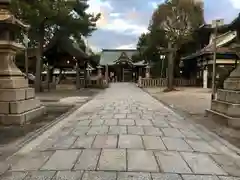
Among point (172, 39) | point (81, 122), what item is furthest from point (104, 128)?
point (172, 39)

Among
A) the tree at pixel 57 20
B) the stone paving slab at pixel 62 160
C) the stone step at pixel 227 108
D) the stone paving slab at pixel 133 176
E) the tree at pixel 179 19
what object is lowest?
the stone paving slab at pixel 62 160

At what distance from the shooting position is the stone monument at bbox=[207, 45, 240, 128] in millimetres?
8539

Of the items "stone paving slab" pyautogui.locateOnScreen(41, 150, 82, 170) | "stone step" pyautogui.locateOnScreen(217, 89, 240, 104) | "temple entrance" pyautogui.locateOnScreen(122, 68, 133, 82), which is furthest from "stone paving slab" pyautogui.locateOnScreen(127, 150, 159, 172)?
"temple entrance" pyautogui.locateOnScreen(122, 68, 133, 82)

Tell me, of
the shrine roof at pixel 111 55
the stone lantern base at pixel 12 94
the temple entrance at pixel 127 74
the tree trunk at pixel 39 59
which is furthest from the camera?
the shrine roof at pixel 111 55

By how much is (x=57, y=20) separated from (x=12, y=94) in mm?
15504

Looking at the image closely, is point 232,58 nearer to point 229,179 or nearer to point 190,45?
point 190,45

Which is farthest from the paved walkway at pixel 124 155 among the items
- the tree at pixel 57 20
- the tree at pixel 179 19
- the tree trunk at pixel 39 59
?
the tree at pixel 179 19

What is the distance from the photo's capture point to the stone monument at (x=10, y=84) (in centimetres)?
870

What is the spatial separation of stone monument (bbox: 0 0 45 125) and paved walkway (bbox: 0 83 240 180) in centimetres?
122

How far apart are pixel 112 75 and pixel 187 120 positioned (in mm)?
45702

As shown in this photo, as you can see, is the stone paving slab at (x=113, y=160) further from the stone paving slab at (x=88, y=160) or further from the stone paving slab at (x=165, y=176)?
the stone paving slab at (x=165, y=176)

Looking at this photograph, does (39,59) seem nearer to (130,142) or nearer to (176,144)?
(130,142)

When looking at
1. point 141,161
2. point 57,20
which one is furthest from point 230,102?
point 57,20

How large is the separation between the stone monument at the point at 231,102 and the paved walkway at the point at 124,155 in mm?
971
